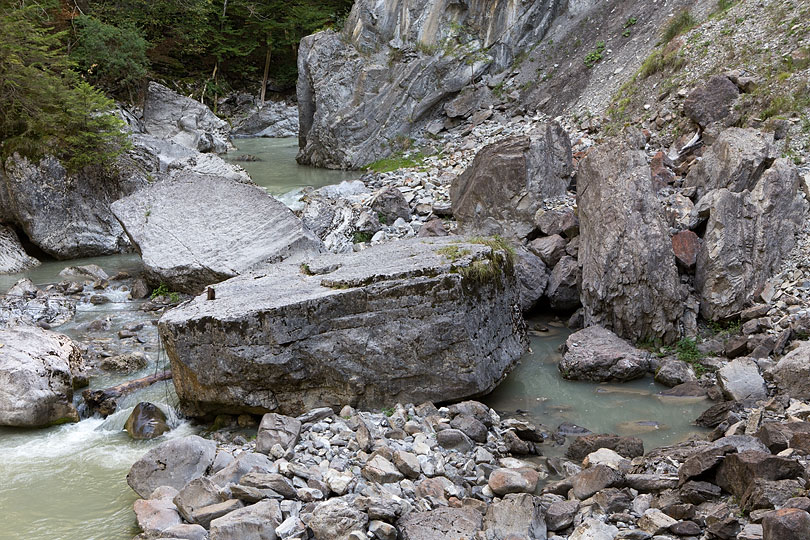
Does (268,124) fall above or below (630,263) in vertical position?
above

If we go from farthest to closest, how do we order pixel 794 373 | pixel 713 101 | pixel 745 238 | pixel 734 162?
pixel 713 101
pixel 734 162
pixel 745 238
pixel 794 373

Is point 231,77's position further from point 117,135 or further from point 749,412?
point 749,412

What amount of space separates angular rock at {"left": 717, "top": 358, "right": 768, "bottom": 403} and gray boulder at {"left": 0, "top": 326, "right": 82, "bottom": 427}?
7180 millimetres

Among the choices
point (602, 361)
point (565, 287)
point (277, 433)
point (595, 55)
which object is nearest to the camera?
point (277, 433)

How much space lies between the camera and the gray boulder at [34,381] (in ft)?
24.6

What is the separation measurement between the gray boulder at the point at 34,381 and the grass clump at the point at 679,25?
51.8ft

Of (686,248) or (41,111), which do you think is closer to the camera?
(686,248)

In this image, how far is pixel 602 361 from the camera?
8594mm

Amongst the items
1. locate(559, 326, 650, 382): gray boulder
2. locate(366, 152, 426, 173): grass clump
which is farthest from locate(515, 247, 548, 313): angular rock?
locate(366, 152, 426, 173): grass clump

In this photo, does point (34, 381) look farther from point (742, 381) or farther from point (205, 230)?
point (742, 381)

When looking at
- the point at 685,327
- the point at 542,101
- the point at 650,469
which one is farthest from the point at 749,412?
the point at 542,101

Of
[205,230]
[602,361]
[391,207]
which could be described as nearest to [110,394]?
[205,230]

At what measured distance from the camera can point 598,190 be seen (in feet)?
34.5

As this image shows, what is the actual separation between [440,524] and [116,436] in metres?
3.99
